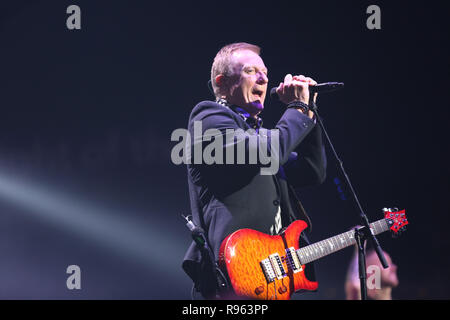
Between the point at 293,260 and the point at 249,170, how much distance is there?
40 cm

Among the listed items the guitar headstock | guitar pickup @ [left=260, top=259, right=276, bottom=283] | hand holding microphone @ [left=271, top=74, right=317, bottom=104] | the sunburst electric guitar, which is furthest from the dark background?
guitar pickup @ [left=260, top=259, right=276, bottom=283]

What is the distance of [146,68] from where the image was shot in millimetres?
4090

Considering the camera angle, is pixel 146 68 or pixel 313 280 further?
pixel 146 68

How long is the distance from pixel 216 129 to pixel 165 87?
2.50m

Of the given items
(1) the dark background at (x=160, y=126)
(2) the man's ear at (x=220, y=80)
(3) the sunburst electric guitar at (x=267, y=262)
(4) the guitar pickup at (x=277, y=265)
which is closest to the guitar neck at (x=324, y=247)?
(3) the sunburst electric guitar at (x=267, y=262)

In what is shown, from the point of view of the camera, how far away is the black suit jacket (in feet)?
5.59

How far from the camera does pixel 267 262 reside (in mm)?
1684

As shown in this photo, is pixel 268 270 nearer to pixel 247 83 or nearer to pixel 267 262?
pixel 267 262

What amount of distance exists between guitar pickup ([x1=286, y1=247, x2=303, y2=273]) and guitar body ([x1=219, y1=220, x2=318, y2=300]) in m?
0.01

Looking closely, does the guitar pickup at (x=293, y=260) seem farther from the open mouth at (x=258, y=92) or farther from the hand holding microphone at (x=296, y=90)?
the open mouth at (x=258, y=92)

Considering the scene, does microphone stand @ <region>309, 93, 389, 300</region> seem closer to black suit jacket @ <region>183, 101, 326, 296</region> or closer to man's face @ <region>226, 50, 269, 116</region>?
black suit jacket @ <region>183, 101, 326, 296</region>

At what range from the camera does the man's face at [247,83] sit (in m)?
1.93

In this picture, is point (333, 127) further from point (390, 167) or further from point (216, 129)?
point (216, 129)
